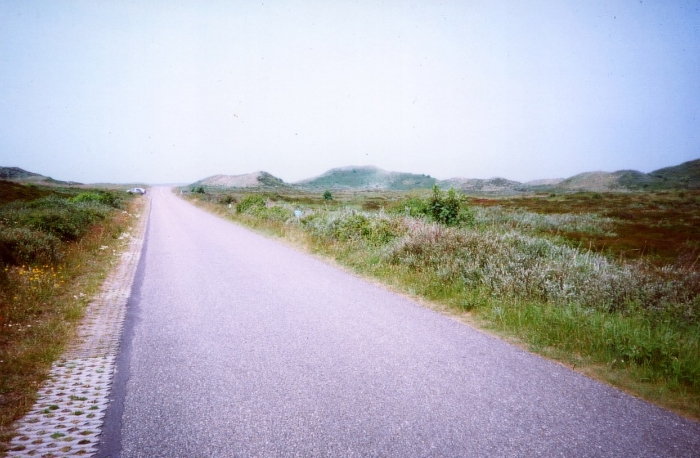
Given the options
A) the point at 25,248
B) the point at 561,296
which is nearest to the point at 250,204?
the point at 25,248

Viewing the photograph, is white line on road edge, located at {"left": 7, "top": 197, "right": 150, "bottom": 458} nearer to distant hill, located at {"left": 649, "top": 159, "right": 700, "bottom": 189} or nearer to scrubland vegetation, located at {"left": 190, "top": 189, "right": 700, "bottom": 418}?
scrubland vegetation, located at {"left": 190, "top": 189, "right": 700, "bottom": 418}

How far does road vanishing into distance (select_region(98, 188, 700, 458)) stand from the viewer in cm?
290

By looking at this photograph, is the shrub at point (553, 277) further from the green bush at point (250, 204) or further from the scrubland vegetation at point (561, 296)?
the green bush at point (250, 204)

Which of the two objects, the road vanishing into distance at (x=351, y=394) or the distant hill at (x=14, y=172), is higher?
the distant hill at (x=14, y=172)

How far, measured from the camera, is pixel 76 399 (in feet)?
11.9

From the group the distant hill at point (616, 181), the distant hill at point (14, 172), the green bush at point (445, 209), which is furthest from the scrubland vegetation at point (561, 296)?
the distant hill at point (14, 172)

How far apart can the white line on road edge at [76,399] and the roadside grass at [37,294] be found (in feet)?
0.42

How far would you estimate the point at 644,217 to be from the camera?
3222 cm

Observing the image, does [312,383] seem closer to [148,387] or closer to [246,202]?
[148,387]

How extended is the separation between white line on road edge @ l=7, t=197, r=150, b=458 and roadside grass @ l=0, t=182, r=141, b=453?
0.13 m

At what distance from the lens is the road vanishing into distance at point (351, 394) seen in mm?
2896

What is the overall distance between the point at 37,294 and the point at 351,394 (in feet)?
22.5

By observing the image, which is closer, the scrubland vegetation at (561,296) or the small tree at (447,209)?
the scrubland vegetation at (561,296)

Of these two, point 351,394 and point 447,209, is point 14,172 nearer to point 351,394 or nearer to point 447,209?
point 447,209
